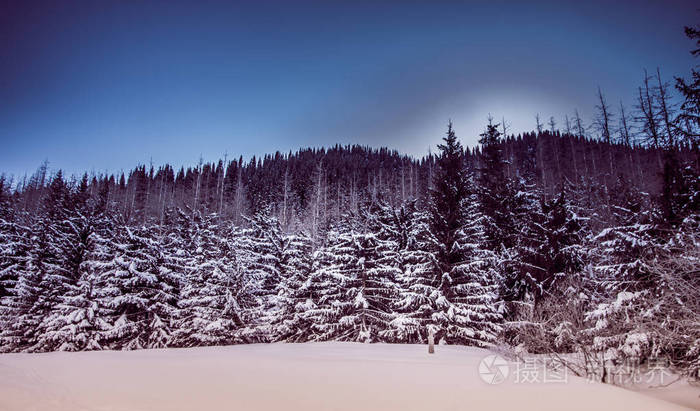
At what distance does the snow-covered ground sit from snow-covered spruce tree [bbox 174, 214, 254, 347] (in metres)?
11.8

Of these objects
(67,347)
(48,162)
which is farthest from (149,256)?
(48,162)

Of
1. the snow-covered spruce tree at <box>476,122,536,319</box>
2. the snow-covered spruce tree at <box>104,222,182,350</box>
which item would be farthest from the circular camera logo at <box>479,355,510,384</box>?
the snow-covered spruce tree at <box>104,222,182,350</box>

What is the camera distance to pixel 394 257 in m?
24.5

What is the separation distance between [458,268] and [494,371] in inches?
425

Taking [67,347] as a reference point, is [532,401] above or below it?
above

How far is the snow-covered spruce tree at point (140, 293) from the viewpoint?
24781mm

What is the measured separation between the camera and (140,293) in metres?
25.1

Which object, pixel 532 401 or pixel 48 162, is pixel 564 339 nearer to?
pixel 532 401

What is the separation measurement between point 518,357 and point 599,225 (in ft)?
99.2

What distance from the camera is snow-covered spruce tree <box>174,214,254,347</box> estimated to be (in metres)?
25.0

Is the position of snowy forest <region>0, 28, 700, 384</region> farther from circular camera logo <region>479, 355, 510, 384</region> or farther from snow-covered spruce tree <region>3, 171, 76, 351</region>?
circular camera logo <region>479, 355, 510, 384</region>

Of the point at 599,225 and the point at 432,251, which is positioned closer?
the point at 432,251

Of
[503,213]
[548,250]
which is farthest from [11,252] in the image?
[548,250]

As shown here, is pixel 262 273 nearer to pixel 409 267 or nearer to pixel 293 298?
pixel 293 298
